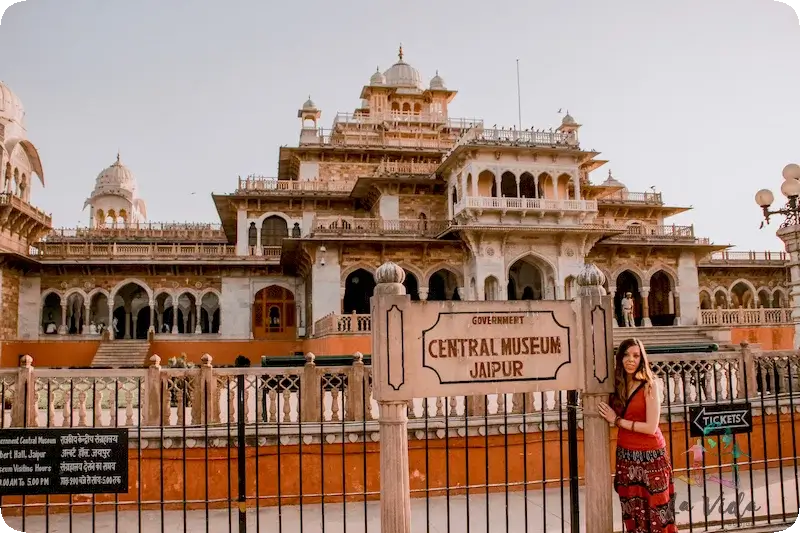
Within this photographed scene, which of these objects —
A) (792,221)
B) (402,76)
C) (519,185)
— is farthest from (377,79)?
(792,221)

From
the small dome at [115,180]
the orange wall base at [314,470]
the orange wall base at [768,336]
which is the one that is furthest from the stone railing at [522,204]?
the small dome at [115,180]

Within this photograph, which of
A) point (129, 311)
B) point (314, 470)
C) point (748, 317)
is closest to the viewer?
point (314, 470)

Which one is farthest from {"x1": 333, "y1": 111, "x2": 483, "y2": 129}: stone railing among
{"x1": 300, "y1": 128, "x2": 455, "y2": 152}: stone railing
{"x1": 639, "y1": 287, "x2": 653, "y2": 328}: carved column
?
{"x1": 639, "y1": 287, "x2": 653, "y2": 328}: carved column

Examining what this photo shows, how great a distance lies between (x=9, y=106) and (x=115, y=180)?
66.7ft

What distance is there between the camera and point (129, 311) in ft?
97.0

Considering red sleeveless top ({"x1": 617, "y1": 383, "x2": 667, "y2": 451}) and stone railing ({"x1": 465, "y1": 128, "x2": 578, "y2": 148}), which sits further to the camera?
stone railing ({"x1": 465, "y1": 128, "x2": 578, "y2": 148})

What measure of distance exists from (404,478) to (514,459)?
4.20 m

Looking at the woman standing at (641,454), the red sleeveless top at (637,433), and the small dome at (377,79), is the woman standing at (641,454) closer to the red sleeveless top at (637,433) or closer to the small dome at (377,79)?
the red sleeveless top at (637,433)

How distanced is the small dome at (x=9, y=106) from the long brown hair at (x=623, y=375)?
2851cm

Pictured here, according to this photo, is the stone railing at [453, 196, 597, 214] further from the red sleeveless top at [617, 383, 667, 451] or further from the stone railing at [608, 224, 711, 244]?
the red sleeveless top at [617, 383, 667, 451]

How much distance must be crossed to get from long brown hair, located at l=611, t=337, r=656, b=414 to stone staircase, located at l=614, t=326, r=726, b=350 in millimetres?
19272

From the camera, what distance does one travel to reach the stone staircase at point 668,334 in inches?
947

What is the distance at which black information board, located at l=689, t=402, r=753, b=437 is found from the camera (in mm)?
6266

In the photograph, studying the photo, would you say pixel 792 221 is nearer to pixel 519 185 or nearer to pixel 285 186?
pixel 519 185
